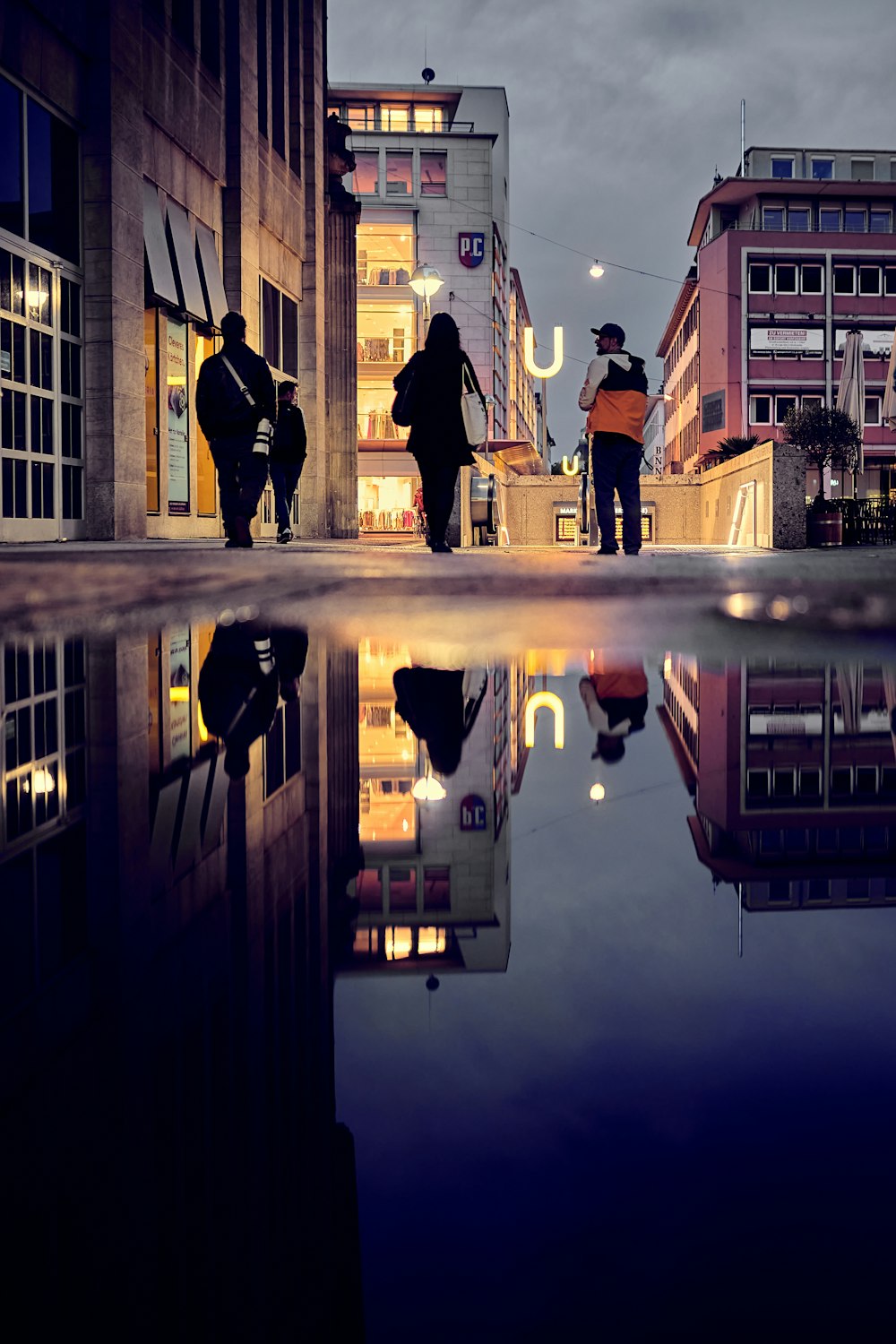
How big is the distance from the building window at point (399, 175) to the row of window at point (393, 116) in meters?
2.90

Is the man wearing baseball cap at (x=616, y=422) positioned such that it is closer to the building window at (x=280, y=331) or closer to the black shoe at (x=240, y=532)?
the black shoe at (x=240, y=532)

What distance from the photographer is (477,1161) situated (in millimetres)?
808

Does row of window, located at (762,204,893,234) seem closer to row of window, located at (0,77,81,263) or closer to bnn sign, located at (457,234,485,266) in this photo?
bnn sign, located at (457,234,485,266)

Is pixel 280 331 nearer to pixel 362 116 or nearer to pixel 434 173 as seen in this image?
pixel 434 173

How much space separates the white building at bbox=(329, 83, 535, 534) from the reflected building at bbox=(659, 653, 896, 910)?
1778 inches

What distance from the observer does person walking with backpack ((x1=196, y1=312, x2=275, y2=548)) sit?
10.5 meters

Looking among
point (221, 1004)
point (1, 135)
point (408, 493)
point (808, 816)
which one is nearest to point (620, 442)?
point (1, 135)

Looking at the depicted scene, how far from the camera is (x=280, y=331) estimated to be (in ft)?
72.1

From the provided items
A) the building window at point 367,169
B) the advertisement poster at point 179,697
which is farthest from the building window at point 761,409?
the advertisement poster at point 179,697

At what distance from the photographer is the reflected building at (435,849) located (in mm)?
1244

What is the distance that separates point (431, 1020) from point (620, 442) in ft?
32.1

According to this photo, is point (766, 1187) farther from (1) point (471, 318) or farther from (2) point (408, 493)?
(1) point (471, 318)

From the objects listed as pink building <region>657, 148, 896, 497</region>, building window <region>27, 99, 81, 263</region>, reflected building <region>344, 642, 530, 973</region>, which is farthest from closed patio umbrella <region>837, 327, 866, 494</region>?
pink building <region>657, 148, 896, 497</region>

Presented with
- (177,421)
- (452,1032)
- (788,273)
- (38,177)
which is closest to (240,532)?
(38,177)
